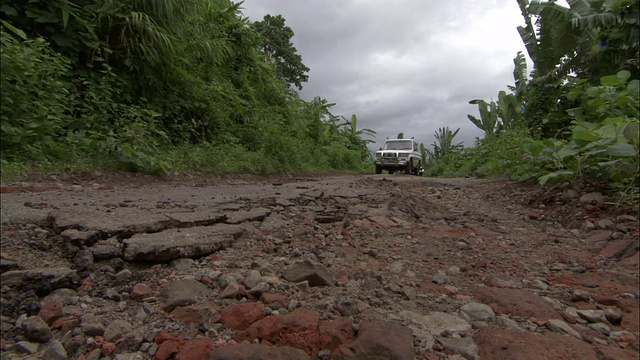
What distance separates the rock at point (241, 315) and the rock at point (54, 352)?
1.62 ft

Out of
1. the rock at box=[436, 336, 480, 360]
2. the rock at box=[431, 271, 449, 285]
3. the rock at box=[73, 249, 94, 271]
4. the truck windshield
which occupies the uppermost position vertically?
the truck windshield

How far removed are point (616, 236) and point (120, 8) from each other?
6.53 m

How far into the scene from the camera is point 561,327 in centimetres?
142

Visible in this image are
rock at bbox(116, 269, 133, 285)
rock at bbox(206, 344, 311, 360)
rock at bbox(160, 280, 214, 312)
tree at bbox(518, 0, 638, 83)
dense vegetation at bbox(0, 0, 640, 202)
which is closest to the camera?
rock at bbox(206, 344, 311, 360)

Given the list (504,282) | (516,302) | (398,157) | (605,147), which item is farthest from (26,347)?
(398,157)

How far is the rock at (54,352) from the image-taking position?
3.88ft

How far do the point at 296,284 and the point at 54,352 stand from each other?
2.94ft

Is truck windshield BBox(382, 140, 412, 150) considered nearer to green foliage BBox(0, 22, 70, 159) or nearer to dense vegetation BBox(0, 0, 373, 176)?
dense vegetation BBox(0, 0, 373, 176)

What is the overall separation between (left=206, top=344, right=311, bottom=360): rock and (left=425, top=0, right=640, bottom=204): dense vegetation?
283 centimetres

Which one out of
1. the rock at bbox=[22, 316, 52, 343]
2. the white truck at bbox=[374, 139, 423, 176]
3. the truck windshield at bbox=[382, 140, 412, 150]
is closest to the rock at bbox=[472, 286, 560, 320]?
the rock at bbox=[22, 316, 52, 343]

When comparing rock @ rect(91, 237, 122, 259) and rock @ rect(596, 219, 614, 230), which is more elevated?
rock @ rect(596, 219, 614, 230)

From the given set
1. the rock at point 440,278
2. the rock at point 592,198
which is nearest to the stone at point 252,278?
the rock at point 440,278

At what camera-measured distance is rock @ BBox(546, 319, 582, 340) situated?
139cm

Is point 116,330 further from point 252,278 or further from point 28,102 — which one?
point 28,102
